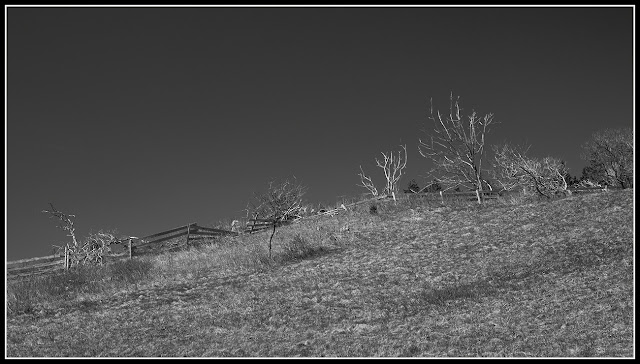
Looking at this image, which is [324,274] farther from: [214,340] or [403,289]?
[214,340]

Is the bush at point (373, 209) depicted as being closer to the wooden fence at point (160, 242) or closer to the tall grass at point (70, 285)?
the wooden fence at point (160, 242)

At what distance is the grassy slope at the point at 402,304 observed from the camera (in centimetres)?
1309

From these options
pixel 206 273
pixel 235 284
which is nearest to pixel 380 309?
pixel 235 284

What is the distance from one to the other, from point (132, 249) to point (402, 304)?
25.7m

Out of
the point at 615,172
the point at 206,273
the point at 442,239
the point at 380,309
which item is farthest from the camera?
the point at 615,172

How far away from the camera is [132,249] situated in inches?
1531

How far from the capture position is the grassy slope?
42.9 ft

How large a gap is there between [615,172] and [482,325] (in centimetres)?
5455

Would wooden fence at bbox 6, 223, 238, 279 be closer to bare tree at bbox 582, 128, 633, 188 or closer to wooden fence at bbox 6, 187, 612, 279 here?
wooden fence at bbox 6, 187, 612, 279

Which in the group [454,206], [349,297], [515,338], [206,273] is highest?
[454,206]

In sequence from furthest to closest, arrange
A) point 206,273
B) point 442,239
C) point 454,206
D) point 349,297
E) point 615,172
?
point 615,172 → point 454,206 → point 442,239 → point 206,273 → point 349,297

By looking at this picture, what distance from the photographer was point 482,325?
14.1 meters

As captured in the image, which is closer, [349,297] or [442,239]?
[349,297]

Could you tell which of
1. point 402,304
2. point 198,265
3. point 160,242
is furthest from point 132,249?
point 402,304
